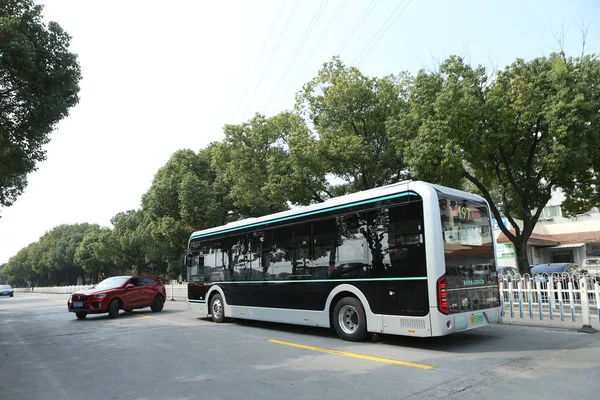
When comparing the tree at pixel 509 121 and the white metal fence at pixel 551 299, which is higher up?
the tree at pixel 509 121

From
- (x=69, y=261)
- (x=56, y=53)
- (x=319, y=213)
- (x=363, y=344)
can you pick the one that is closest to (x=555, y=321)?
(x=363, y=344)

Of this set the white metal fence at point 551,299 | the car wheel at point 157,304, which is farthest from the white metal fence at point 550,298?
the car wheel at point 157,304

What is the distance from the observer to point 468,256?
Result: 806 cm

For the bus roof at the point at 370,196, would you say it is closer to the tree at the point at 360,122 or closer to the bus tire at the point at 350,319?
the bus tire at the point at 350,319

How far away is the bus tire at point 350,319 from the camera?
28.1 feet

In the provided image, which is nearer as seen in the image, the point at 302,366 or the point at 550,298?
the point at 302,366

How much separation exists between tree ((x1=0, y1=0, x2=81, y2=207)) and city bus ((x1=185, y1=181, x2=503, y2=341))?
7.80 m

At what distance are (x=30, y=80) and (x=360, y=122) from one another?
13090 millimetres

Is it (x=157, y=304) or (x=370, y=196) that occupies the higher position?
(x=370, y=196)

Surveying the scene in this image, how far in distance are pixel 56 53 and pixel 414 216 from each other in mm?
11957

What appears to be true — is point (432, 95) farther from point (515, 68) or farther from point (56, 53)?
point (56, 53)

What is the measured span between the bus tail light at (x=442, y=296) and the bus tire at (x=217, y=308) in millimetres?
7431

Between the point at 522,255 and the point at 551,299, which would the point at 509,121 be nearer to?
the point at 522,255

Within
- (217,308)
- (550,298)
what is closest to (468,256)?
(550,298)
